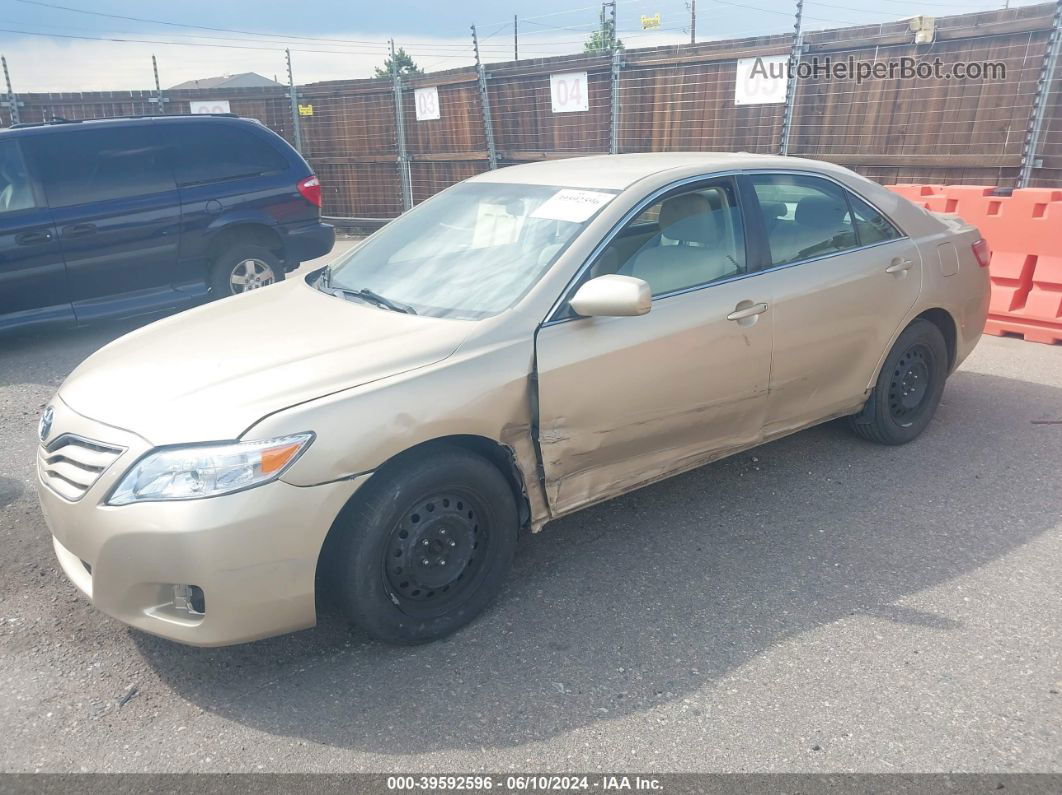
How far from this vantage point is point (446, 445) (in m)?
3.18

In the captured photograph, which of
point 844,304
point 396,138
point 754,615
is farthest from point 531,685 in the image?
point 396,138

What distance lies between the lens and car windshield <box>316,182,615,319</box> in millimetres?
3541

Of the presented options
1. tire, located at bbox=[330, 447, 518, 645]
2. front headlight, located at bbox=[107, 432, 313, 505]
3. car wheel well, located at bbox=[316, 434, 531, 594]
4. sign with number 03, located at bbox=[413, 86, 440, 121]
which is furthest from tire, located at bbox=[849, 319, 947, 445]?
sign with number 03, located at bbox=[413, 86, 440, 121]

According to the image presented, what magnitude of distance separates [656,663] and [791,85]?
9084mm

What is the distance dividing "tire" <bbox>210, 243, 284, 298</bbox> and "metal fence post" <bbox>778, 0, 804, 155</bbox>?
6244 mm

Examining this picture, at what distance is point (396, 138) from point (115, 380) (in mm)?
12312

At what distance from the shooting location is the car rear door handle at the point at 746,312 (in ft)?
12.6

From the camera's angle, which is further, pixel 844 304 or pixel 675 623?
pixel 844 304

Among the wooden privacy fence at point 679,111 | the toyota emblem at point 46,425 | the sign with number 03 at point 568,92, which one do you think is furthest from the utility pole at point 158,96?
the toyota emblem at point 46,425

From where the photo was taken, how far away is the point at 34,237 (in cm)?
705

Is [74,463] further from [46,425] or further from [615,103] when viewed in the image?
[615,103]

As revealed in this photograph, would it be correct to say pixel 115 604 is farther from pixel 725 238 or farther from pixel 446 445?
pixel 725 238

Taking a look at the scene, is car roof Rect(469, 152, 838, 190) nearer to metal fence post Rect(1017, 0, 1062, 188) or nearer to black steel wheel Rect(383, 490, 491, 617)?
black steel wheel Rect(383, 490, 491, 617)

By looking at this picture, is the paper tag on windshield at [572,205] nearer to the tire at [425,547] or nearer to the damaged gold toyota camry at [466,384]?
the damaged gold toyota camry at [466,384]
